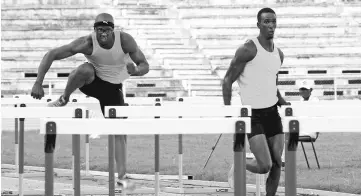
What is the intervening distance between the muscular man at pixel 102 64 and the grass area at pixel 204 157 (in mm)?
3729

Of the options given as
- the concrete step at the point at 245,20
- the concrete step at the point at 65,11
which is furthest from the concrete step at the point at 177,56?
the concrete step at the point at 65,11

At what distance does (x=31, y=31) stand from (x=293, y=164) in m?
37.0

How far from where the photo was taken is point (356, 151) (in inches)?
815

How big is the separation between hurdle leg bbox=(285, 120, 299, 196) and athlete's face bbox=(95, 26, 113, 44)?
3.81 m

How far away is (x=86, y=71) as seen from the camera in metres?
10.6

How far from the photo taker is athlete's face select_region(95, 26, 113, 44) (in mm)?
10234

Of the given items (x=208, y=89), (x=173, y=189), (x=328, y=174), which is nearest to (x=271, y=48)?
(x=173, y=189)

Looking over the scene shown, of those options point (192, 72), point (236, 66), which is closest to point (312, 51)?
point (192, 72)

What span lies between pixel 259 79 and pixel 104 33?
1.51m

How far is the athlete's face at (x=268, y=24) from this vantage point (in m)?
10.4

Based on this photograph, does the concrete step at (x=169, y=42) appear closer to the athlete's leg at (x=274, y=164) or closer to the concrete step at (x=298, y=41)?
the concrete step at (x=298, y=41)

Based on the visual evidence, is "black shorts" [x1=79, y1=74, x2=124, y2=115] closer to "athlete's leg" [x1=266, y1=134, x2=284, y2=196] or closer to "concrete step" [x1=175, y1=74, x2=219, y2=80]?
"athlete's leg" [x1=266, y1=134, x2=284, y2=196]

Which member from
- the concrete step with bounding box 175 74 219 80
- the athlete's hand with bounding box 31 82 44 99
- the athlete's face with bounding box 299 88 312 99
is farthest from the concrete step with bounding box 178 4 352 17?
the athlete's hand with bounding box 31 82 44 99

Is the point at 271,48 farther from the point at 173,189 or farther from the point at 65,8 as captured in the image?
the point at 65,8
